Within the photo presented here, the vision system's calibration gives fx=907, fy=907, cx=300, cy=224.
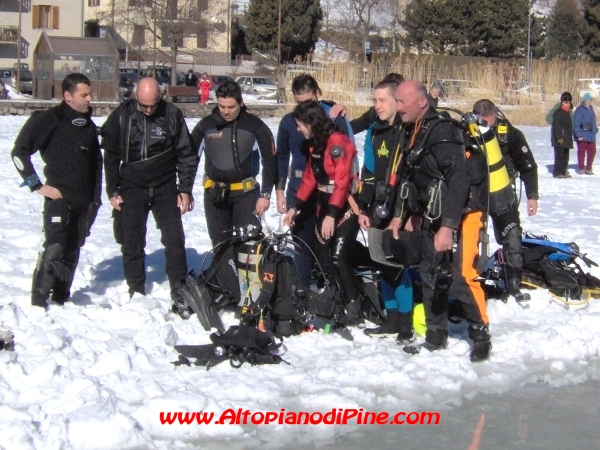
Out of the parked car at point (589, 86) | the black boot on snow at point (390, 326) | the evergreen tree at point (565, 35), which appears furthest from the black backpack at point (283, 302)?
the evergreen tree at point (565, 35)

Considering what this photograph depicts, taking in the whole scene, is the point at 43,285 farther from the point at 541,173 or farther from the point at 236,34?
the point at 236,34

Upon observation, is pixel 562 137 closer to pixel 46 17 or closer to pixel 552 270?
pixel 552 270

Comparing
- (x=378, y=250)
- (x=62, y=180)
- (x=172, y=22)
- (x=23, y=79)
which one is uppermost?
(x=172, y=22)

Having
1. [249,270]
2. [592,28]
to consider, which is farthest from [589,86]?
[592,28]

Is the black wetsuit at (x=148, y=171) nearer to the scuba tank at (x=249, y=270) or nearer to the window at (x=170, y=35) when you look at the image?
the scuba tank at (x=249, y=270)

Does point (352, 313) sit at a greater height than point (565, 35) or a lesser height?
lesser

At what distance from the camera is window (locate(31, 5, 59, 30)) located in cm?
5653

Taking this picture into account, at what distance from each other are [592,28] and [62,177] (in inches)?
2261

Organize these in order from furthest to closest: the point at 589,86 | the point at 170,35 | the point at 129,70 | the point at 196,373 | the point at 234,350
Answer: the point at 129,70 → the point at 170,35 → the point at 589,86 → the point at 234,350 → the point at 196,373

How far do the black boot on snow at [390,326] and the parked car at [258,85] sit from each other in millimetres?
39430

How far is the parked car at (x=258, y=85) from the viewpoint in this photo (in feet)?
149

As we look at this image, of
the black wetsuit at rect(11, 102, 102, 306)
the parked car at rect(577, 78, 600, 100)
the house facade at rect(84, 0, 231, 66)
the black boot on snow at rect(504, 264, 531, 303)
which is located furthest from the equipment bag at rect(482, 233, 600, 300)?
the house facade at rect(84, 0, 231, 66)

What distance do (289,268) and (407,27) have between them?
58262 millimetres

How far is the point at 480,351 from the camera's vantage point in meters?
5.50
